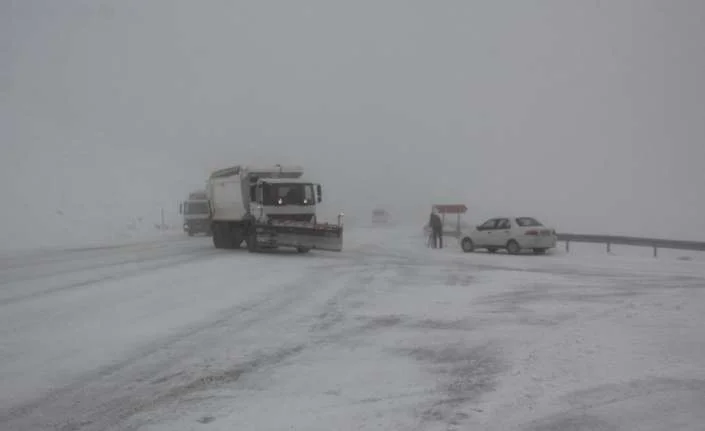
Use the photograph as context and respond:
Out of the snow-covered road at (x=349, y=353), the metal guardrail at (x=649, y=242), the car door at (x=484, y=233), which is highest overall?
the car door at (x=484, y=233)

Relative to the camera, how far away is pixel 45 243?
3353 centimetres

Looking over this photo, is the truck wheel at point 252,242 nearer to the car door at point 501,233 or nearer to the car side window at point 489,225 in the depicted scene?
the car side window at point 489,225

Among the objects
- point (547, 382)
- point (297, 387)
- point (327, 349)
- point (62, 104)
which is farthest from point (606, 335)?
point (62, 104)

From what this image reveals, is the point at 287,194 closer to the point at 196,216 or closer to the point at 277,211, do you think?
the point at 277,211

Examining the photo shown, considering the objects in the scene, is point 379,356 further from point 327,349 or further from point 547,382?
point 547,382

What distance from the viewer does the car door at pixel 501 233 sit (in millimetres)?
26875

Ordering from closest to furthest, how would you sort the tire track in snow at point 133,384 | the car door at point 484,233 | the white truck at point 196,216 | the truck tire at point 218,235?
the tire track in snow at point 133,384 → the truck tire at point 218,235 → the car door at point 484,233 → the white truck at point 196,216

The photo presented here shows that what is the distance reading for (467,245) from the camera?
93.5 feet

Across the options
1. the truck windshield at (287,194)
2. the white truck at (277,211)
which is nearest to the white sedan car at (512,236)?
the white truck at (277,211)

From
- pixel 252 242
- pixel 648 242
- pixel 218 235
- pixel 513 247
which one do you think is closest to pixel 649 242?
pixel 648 242

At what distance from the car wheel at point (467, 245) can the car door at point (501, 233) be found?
1.11 metres

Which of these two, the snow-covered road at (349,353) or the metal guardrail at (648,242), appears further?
the metal guardrail at (648,242)

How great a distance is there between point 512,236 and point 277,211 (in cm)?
922

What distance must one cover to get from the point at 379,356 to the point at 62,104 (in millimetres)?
103349
